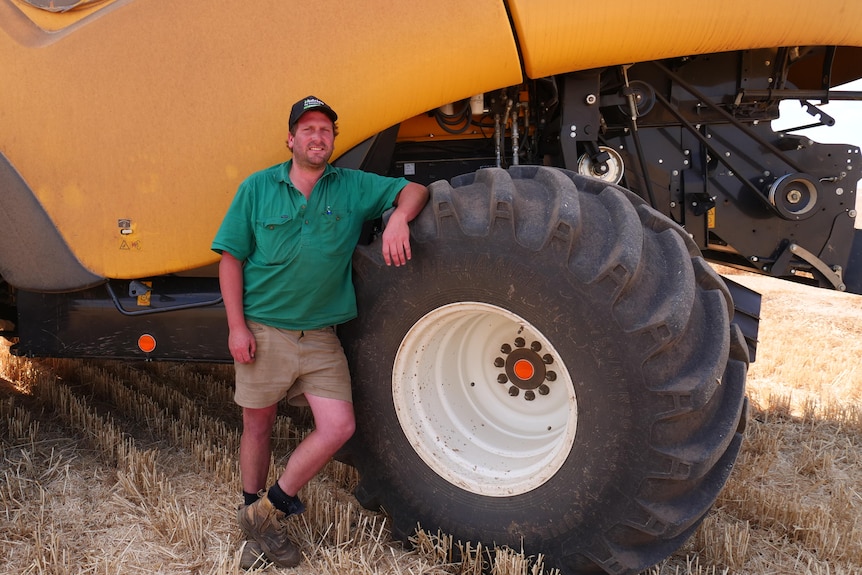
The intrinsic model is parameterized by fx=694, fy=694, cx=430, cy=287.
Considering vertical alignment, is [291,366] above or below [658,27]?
below

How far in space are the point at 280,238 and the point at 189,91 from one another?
25.7 inches

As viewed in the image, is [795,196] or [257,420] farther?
[795,196]

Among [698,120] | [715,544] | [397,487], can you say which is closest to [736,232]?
[698,120]

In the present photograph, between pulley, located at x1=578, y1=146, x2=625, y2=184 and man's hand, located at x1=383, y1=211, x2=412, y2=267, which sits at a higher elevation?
pulley, located at x1=578, y1=146, x2=625, y2=184

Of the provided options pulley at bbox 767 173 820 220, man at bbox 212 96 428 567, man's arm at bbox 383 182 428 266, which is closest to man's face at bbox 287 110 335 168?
man at bbox 212 96 428 567

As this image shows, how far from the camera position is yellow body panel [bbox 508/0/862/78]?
237cm

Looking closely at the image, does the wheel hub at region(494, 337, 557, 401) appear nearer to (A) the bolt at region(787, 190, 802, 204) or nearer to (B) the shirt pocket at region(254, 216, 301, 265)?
(B) the shirt pocket at region(254, 216, 301, 265)

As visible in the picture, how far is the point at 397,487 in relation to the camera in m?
2.52

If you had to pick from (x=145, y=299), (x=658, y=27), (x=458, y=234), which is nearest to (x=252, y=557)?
(x=145, y=299)

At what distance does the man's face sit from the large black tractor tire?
37 centimetres

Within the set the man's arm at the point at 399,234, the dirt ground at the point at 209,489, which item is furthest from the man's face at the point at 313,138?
the dirt ground at the point at 209,489

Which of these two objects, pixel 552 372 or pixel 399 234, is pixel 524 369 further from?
pixel 399 234

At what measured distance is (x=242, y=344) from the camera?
95.5 inches

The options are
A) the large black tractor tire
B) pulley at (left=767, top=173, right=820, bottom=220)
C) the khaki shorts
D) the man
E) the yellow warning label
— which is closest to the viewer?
the large black tractor tire
